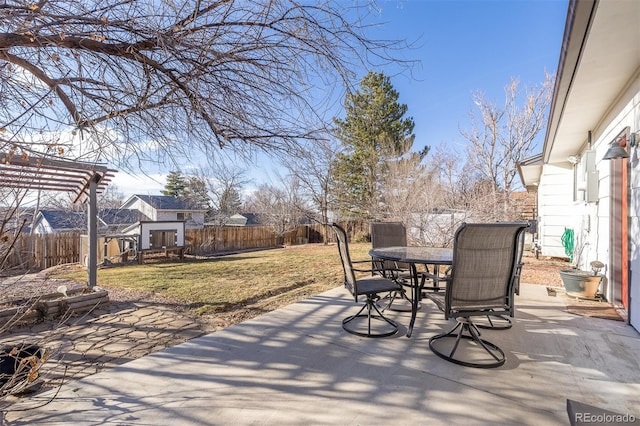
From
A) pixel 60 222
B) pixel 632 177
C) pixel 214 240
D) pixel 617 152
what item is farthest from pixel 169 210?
pixel 632 177

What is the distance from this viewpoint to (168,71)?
2.17m

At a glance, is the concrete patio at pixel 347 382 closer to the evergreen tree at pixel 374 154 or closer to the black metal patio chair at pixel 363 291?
the black metal patio chair at pixel 363 291

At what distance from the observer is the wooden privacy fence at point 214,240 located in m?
9.90

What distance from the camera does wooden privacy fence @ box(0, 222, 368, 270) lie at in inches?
390

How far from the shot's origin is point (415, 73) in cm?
250

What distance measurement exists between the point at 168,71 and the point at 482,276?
284cm

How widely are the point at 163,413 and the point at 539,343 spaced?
10.7ft

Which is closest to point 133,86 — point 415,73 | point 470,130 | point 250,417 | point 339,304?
point 415,73

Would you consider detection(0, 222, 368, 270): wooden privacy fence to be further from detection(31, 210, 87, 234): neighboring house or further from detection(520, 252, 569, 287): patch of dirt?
detection(520, 252, 569, 287): patch of dirt

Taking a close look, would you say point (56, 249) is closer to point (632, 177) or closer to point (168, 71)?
point (168, 71)

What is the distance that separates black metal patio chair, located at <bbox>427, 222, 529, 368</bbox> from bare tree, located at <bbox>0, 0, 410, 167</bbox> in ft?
5.00

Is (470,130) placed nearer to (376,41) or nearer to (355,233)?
(355,233)

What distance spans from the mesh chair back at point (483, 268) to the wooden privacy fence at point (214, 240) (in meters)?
6.84

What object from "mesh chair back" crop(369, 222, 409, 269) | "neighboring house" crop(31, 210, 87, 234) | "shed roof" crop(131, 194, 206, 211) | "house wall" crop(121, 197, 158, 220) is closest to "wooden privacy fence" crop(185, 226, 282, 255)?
"neighboring house" crop(31, 210, 87, 234)
